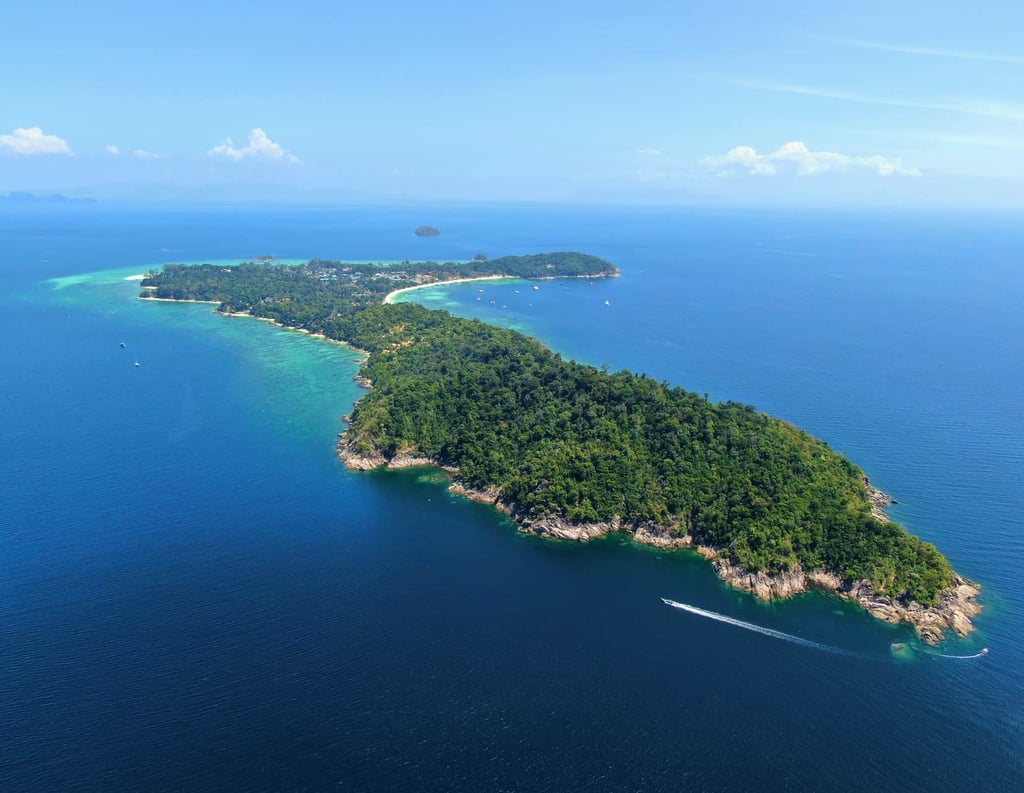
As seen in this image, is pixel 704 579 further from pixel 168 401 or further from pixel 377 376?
pixel 168 401

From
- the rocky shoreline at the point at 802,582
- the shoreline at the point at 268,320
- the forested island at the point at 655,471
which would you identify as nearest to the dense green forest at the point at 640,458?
the forested island at the point at 655,471

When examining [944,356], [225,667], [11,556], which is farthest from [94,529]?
[944,356]

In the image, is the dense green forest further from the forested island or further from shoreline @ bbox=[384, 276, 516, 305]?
shoreline @ bbox=[384, 276, 516, 305]

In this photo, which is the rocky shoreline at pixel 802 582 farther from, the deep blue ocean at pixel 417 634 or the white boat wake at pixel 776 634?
the white boat wake at pixel 776 634

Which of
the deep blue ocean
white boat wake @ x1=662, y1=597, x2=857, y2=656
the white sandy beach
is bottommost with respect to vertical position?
white boat wake @ x1=662, y1=597, x2=857, y2=656

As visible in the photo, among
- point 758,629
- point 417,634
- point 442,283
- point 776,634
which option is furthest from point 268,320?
point 776,634

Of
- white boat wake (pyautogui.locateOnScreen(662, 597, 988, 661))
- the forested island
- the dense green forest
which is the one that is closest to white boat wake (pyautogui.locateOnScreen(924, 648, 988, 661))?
white boat wake (pyautogui.locateOnScreen(662, 597, 988, 661))

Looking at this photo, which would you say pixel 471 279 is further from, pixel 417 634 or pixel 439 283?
pixel 417 634

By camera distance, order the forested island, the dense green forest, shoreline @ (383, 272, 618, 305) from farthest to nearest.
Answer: shoreline @ (383, 272, 618, 305), the dense green forest, the forested island
